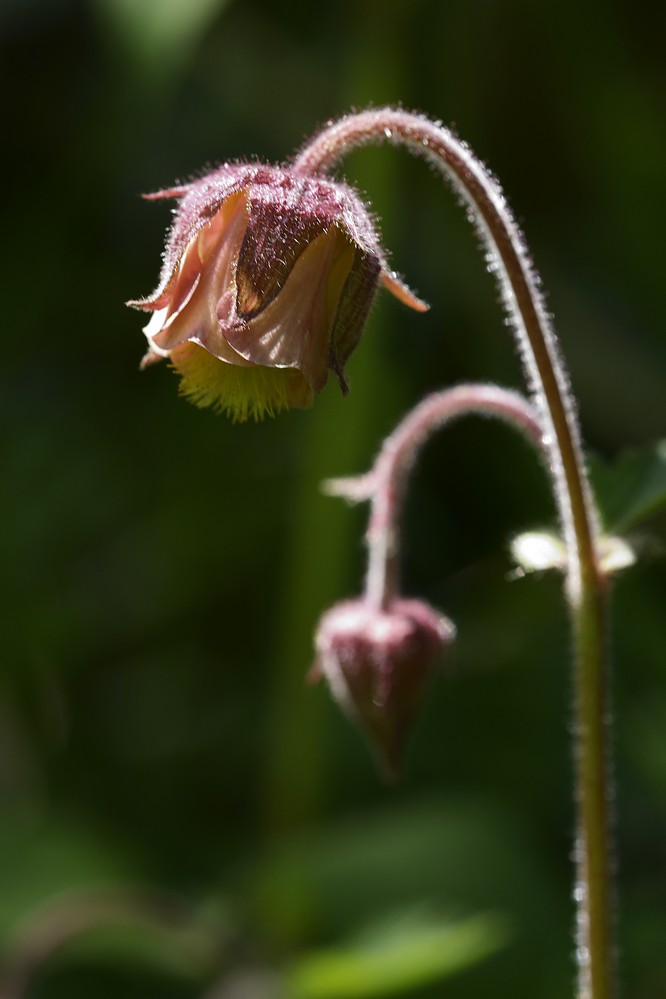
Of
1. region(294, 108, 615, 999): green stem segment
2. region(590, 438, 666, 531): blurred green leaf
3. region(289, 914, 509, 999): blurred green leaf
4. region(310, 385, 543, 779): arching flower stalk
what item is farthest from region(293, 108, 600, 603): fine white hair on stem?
region(289, 914, 509, 999): blurred green leaf

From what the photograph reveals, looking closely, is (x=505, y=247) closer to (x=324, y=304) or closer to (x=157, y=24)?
(x=324, y=304)

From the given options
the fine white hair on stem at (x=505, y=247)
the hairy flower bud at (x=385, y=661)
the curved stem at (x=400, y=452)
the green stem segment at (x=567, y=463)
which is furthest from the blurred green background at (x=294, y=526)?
the fine white hair on stem at (x=505, y=247)

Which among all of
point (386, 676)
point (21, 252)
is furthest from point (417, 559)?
point (386, 676)

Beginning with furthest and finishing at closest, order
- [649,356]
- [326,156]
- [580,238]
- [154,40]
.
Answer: [580,238], [649,356], [154,40], [326,156]

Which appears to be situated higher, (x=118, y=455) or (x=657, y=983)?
(x=118, y=455)

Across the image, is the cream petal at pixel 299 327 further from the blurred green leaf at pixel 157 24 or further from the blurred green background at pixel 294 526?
the blurred green background at pixel 294 526

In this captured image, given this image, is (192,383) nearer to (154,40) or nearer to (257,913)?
(154,40)

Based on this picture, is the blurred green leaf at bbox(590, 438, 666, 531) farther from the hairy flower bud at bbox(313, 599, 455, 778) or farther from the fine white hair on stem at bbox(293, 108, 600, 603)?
the hairy flower bud at bbox(313, 599, 455, 778)
